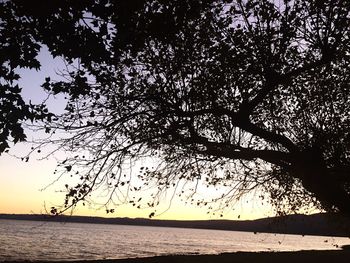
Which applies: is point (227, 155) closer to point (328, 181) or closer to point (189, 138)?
point (189, 138)

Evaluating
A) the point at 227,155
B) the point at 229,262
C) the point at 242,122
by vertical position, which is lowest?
the point at 229,262

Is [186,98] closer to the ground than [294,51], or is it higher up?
closer to the ground

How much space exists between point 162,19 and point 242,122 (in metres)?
4.83

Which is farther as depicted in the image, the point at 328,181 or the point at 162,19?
the point at 328,181

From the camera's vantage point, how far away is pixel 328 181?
12.2 meters

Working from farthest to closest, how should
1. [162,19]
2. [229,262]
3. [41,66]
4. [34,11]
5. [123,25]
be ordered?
[229,262], [162,19], [123,25], [41,66], [34,11]

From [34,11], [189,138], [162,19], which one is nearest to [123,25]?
[162,19]

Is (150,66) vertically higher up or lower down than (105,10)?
higher up

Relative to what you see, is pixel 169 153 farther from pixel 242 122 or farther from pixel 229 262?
pixel 229 262

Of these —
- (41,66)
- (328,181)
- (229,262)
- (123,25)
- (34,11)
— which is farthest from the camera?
(229,262)

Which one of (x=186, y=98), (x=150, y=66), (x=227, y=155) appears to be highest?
(x=150, y=66)

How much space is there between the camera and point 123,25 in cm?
825

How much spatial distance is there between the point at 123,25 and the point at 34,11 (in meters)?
1.94

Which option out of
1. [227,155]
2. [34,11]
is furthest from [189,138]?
[34,11]
